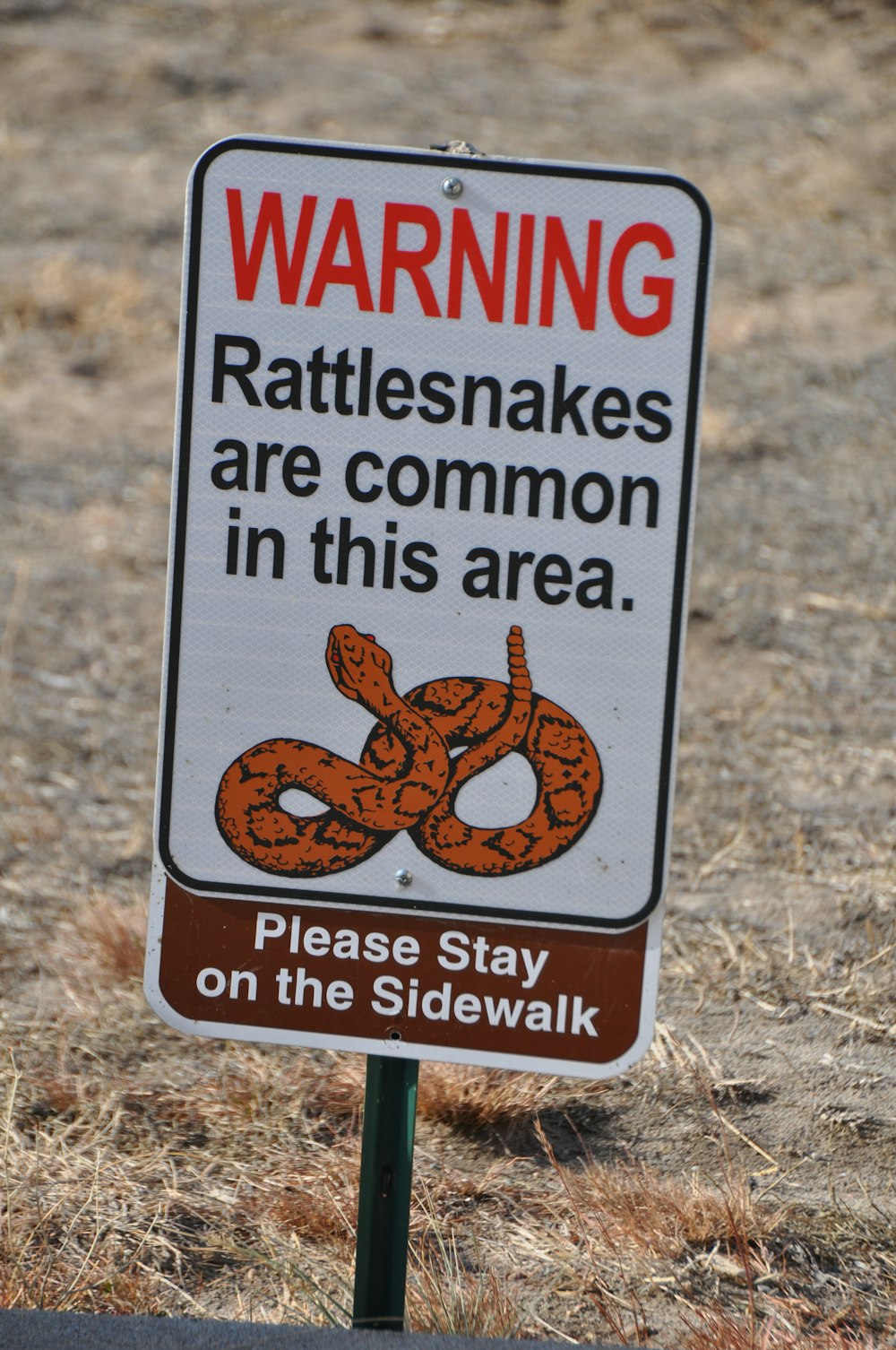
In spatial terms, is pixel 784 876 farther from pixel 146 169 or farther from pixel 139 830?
pixel 146 169

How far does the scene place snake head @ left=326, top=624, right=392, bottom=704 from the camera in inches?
72.9

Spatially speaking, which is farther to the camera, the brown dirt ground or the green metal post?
the brown dirt ground

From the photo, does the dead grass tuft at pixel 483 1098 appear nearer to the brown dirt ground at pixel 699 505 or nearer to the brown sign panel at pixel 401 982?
the brown dirt ground at pixel 699 505

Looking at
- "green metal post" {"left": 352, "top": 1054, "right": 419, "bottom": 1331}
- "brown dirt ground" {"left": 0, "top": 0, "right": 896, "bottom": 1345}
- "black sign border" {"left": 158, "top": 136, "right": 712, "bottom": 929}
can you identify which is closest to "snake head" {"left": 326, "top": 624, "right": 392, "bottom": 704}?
"black sign border" {"left": 158, "top": 136, "right": 712, "bottom": 929}

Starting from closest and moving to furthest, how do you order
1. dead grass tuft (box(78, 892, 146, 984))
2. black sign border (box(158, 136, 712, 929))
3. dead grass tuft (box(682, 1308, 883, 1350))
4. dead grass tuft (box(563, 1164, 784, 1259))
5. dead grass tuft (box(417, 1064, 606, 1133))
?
black sign border (box(158, 136, 712, 929))
dead grass tuft (box(682, 1308, 883, 1350))
dead grass tuft (box(563, 1164, 784, 1259))
dead grass tuft (box(417, 1064, 606, 1133))
dead grass tuft (box(78, 892, 146, 984))

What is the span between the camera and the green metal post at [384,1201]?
187cm

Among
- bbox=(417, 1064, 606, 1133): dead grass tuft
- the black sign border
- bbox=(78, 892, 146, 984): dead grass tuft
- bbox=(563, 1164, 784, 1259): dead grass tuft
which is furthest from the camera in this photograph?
bbox=(78, 892, 146, 984): dead grass tuft

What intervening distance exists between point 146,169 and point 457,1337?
11.3 m

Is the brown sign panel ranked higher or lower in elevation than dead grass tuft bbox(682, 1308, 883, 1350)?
higher

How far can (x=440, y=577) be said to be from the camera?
185 centimetres

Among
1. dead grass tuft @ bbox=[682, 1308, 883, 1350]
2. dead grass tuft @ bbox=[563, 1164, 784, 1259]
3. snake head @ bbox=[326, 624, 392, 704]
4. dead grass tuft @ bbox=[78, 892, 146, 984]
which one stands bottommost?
dead grass tuft @ bbox=[78, 892, 146, 984]

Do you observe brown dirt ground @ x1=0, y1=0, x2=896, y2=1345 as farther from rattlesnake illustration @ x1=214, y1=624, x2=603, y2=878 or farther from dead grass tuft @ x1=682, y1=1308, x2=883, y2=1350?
rattlesnake illustration @ x1=214, y1=624, x2=603, y2=878

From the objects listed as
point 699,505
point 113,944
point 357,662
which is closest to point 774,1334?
point 357,662

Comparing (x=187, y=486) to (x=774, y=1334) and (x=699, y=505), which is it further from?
(x=699, y=505)
